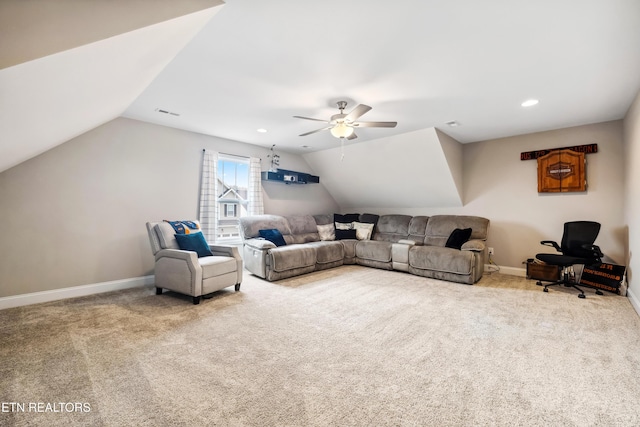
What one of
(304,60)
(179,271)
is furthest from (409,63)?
(179,271)

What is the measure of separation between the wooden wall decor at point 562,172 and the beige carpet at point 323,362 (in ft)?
5.81

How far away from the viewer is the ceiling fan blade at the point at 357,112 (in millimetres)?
2827

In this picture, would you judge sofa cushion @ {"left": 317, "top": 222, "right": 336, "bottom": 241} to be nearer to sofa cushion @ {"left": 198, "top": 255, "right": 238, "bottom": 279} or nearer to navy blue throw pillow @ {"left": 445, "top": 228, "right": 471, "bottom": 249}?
navy blue throw pillow @ {"left": 445, "top": 228, "right": 471, "bottom": 249}

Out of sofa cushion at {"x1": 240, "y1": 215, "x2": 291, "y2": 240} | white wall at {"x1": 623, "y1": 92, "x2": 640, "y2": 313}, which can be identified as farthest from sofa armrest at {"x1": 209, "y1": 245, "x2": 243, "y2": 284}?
white wall at {"x1": 623, "y1": 92, "x2": 640, "y2": 313}

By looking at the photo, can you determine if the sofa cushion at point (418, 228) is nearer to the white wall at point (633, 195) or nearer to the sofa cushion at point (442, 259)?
the sofa cushion at point (442, 259)

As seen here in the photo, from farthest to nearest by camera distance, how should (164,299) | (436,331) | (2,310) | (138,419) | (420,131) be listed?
(420,131)
(164,299)
(2,310)
(436,331)
(138,419)

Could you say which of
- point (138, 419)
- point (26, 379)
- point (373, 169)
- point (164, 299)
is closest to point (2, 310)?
point (164, 299)

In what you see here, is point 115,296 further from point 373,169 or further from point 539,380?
point 373,169

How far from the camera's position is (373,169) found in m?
5.73

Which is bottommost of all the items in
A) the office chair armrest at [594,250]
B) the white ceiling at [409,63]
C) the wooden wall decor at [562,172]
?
the office chair armrest at [594,250]

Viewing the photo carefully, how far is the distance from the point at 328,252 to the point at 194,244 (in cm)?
233

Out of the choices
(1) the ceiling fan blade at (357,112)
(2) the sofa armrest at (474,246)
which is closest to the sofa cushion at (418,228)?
(2) the sofa armrest at (474,246)

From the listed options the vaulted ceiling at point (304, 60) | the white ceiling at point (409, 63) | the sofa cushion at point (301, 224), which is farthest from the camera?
the sofa cushion at point (301, 224)

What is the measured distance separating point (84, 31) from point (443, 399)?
2756 mm
